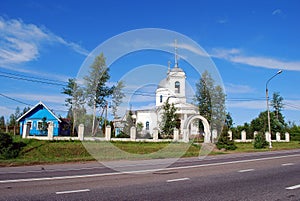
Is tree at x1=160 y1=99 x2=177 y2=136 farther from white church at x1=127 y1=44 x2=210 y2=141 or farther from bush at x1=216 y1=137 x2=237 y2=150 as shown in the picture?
bush at x1=216 y1=137 x2=237 y2=150

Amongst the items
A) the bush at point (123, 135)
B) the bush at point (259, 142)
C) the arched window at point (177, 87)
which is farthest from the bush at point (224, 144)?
the bush at point (123, 135)

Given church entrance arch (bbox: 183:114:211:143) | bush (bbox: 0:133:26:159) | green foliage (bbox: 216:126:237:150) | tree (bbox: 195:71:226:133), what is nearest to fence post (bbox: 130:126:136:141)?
church entrance arch (bbox: 183:114:211:143)

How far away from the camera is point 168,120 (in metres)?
34.7

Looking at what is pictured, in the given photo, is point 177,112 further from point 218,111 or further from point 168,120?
point 218,111

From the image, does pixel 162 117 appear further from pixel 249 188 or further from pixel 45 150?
pixel 249 188

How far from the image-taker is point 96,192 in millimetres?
6488

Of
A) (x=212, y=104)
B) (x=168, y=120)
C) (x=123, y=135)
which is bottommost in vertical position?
(x=123, y=135)

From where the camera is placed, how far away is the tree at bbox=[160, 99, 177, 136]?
112 ft

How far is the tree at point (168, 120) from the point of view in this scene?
34156 mm

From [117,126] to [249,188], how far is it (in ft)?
83.5

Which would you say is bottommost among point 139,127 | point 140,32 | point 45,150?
point 45,150

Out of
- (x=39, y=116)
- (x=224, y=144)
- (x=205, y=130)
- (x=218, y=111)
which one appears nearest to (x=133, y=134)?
(x=205, y=130)

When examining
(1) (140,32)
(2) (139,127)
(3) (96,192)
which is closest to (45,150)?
(2) (139,127)

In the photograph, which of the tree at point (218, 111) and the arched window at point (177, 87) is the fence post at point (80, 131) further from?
the tree at point (218, 111)
